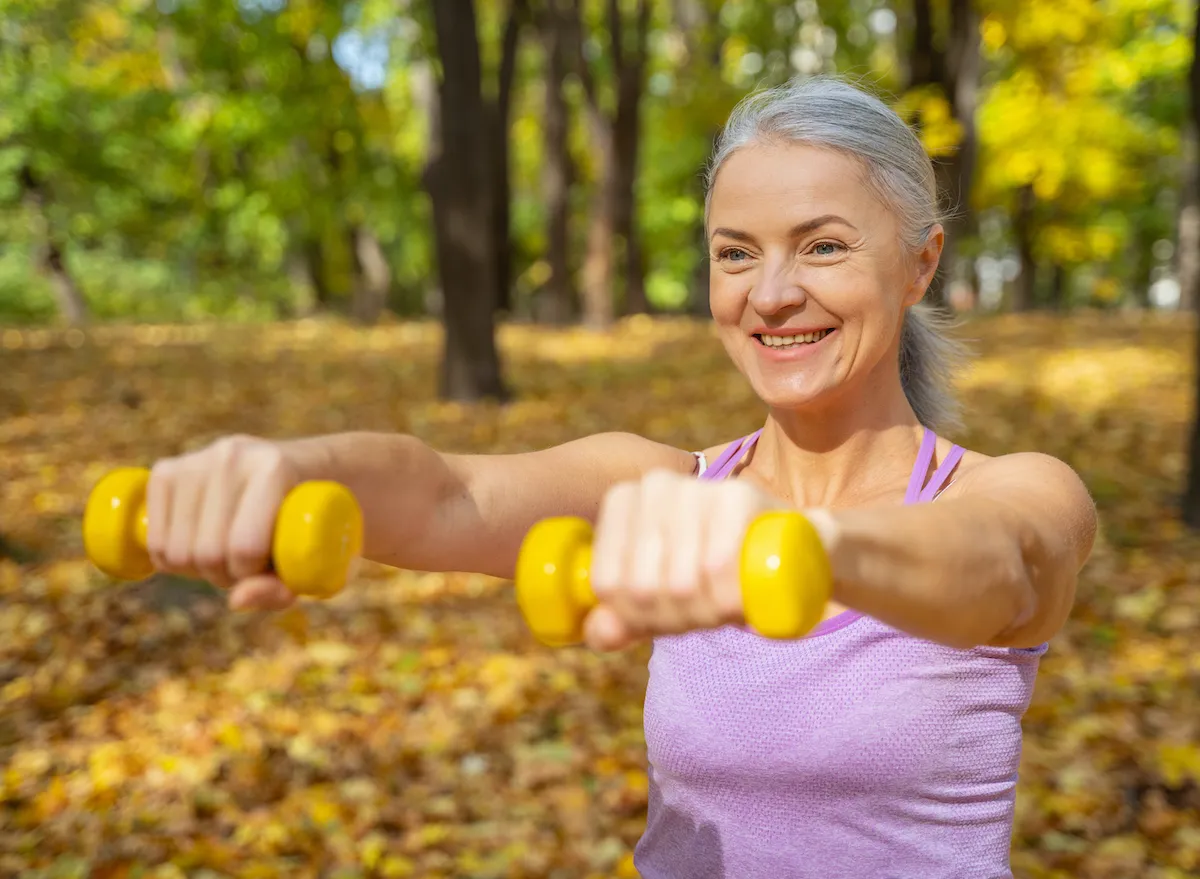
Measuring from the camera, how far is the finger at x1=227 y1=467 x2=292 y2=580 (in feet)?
3.47

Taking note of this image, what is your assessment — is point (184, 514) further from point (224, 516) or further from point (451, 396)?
point (451, 396)

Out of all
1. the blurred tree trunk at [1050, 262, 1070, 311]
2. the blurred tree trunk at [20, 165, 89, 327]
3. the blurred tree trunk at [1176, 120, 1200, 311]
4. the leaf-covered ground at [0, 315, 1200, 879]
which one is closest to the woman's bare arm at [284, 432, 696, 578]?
the leaf-covered ground at [0, 315, 1200, 879]

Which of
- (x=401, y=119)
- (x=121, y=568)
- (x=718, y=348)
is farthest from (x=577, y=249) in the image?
(x=121, y=568)

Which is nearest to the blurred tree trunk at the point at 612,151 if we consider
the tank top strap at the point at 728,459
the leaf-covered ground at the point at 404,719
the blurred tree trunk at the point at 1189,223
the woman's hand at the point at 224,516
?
the leaf-covered ground at the point at 404,719

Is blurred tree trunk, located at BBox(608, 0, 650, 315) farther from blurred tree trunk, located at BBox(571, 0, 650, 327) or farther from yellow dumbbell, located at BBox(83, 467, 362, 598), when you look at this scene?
yellow dumbbell, located at BBox(83, 467, 362, 598)

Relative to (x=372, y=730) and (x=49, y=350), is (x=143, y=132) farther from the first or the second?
(x=372, y=730)

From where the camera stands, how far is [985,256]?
40.0 metres

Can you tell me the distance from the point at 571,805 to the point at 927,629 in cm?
312

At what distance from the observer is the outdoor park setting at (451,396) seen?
380 centimetres

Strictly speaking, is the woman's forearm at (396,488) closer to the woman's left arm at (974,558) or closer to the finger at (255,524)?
the finger at (255,524)

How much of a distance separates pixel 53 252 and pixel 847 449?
17.1m

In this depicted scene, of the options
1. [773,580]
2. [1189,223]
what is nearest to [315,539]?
[773,580]

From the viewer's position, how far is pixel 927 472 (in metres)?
1.75

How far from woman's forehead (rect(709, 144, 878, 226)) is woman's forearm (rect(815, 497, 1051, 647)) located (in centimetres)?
52
